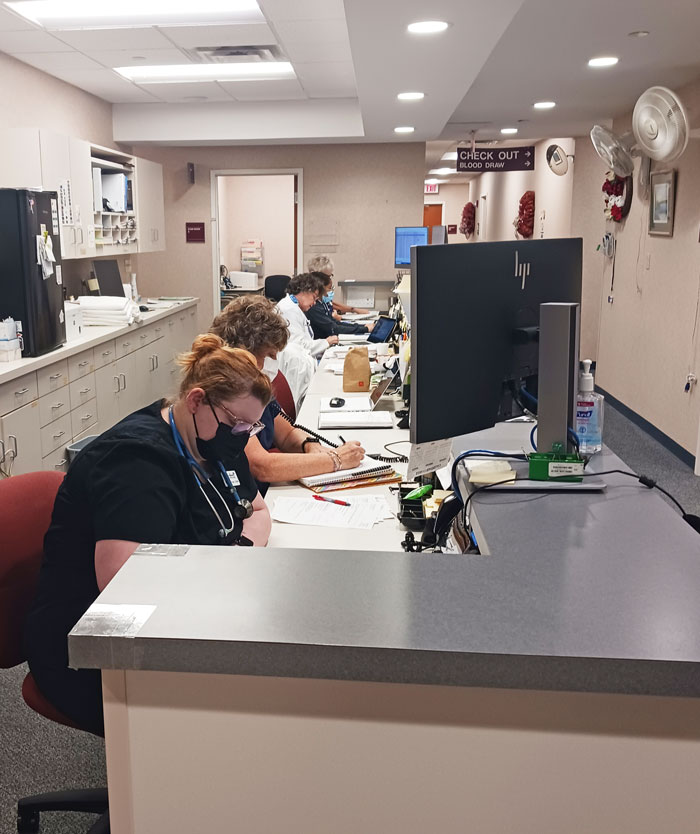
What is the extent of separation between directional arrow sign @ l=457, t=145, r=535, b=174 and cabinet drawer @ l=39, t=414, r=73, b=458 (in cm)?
571

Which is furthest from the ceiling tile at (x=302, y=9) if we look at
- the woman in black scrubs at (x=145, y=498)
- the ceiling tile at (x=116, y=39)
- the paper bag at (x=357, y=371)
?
the woman in black scrubs at (x=145, y=498)

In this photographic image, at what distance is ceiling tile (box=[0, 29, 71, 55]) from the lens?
4.91 m

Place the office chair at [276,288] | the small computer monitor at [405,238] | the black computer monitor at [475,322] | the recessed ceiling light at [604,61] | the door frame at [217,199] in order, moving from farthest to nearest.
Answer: the office chair at [276,288], the door frame at [217,199], the small computer monitor at [405,238], the recessed ceiling light at [604,61], the black computer monitor at [475,322]

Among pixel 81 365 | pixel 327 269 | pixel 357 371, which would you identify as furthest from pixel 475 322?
pixel 327 269

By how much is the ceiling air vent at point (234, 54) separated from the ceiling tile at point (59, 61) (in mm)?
800

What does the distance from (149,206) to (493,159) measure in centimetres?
390

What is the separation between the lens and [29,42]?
16.7ft

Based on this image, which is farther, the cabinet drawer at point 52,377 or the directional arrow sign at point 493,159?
the directional arrow sign at point 493,159

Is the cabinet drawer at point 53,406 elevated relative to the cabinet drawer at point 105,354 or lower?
lower

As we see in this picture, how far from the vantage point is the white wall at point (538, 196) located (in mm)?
9188

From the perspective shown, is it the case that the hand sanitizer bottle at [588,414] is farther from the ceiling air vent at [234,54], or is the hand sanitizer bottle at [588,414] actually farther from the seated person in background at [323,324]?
the seated person in background at [323,324]

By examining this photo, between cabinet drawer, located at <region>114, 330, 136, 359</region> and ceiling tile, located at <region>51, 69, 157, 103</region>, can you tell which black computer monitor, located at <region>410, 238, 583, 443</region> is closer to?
cabinet drawer, located at <region>114, 330, 136, 359</region>

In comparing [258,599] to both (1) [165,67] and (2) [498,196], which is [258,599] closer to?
(1) [165,67]

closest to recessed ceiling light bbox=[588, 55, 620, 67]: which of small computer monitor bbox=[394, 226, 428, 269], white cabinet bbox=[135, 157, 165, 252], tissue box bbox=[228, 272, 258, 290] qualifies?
small computer monitor bbox=[394, 226, 428, 269]
